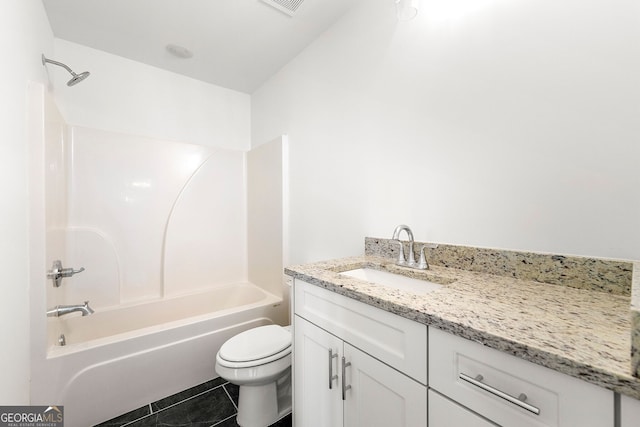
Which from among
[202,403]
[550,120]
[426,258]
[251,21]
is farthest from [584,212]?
[202,403]

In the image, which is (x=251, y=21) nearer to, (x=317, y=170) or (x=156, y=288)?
(x=317, y=170)

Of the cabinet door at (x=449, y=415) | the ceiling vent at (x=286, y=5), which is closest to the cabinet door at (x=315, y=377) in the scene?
the cabinet door at (x=449, y=415)

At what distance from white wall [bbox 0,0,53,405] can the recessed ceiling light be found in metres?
0.82

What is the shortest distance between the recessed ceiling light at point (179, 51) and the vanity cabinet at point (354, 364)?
214 centimetres

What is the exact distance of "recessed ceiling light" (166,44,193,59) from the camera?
2018 millimetres

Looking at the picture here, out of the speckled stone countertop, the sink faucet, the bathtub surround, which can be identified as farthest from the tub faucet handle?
the sink faucet

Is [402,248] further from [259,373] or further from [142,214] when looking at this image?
[142,214]

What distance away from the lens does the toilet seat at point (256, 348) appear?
133 centimetres

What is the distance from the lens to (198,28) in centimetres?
180

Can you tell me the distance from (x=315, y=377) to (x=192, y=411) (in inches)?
42.8

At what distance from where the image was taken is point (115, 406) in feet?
4.99

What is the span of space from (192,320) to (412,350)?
5.41 feet

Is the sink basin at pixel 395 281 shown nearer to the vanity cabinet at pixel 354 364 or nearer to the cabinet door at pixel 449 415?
the vanity cabinet at pixel 354 364

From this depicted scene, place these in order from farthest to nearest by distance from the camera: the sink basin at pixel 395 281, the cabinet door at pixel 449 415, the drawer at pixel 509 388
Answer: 1. the sink basin at pixel 395 281
2. the cabinet door at pixel 449 415
3. the drawer at pixel 509 388
